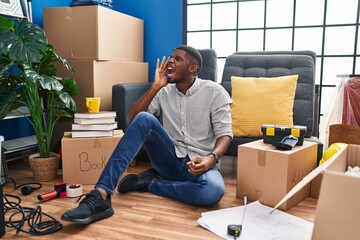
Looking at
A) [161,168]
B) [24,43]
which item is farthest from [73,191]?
[24,43]

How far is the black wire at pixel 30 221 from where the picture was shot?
1531 millimetres

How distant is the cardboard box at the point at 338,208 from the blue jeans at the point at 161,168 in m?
1.12

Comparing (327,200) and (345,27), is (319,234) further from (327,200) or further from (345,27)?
(345,27)

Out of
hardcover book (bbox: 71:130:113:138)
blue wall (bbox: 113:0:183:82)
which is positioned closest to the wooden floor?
hardcover book (bbox: 71:130:113:138)

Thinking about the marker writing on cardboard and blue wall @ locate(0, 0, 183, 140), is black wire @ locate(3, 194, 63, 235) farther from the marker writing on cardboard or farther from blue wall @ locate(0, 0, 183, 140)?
blue wall @ locate(0, 0, 183, 140)

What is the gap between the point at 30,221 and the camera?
1.65 meters

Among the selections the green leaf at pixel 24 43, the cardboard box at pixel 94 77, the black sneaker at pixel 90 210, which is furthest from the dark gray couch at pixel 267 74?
the black sneaker at pixel 90 210

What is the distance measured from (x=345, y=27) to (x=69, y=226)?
267cm

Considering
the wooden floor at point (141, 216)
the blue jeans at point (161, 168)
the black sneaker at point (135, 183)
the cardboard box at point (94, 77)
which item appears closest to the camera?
the wooden floor at point (141, 216)

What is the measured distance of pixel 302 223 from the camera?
5.06ft

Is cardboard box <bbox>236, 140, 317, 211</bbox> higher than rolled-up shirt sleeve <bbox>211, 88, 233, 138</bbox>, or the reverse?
rolled-up shirt sleeve <bbox>211, 88, 233, 138</bbox>

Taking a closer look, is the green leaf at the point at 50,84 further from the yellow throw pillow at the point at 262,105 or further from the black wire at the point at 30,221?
the yellow throw pillow at the point at 262,105

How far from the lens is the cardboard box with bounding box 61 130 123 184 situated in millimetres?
2195

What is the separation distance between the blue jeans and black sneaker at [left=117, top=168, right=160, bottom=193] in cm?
4
